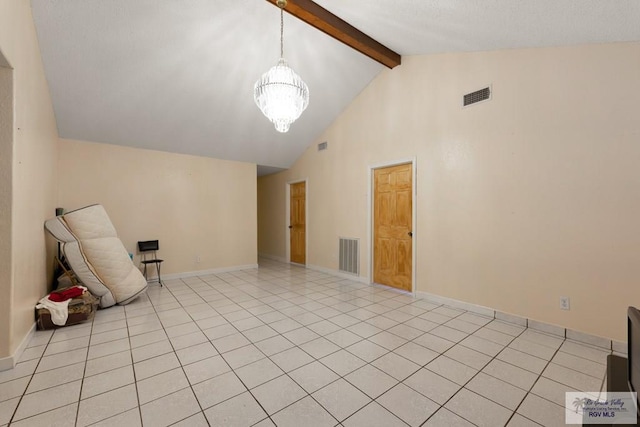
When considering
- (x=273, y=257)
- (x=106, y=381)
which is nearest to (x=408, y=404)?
(x=106, y=381)

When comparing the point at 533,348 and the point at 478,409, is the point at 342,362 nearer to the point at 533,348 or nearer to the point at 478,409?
the point at 478,409

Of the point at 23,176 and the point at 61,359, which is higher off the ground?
the point at 23,176

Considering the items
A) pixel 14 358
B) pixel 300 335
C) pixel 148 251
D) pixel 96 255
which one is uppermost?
pixel 96 255

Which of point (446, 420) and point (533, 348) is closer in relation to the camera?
point (446, 420)

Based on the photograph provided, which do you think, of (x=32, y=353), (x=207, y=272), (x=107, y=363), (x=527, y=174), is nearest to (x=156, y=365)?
(x=107, y=363)

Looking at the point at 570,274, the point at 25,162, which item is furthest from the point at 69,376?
the point at 570,274

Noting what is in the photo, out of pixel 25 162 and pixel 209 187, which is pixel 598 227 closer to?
pixel 25 162

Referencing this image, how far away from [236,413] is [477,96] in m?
4.09

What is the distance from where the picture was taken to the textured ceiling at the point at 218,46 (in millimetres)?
2422

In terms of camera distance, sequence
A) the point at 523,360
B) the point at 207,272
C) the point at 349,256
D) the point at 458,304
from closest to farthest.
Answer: the point at 523,360
the point at 458,304
the point at 349,256
the point at 207,272

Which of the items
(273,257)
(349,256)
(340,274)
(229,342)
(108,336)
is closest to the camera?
(229,342)

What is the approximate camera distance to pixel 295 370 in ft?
6.98

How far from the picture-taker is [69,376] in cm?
205

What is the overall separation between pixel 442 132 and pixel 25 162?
4.65m
